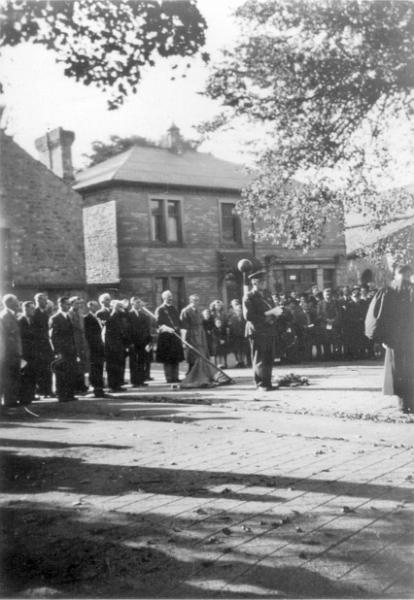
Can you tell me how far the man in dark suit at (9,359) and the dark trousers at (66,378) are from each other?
0.85 meters

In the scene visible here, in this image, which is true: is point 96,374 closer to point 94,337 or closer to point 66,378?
point 94,337

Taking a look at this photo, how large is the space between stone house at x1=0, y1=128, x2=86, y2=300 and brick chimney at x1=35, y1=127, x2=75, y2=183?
4.21m

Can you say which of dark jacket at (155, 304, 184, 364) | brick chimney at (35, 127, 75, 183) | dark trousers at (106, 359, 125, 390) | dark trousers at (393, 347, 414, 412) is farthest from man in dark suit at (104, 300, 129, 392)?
brick chimney at (35, 127, 75, 183)

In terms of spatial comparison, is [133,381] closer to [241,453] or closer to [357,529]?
[241,453]

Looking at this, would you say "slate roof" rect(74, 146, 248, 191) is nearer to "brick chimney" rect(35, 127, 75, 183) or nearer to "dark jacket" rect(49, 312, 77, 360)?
"brick chimney" rect(35, 127, 75, 183)

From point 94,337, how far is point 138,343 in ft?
5.98

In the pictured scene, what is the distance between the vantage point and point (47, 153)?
102 ft

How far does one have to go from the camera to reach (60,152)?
3009 centimetres

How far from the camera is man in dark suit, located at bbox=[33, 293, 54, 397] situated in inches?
506

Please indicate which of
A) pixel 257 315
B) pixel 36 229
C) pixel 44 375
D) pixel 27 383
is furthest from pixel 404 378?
pixel 36 229

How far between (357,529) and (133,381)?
10663mm

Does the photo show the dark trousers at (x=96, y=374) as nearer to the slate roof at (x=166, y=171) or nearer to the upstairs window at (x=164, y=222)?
the slate roof at (x=166, y=171)

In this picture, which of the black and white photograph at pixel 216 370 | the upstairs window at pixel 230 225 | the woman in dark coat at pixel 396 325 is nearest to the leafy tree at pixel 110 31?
the black and white photograph at pixel 216 370

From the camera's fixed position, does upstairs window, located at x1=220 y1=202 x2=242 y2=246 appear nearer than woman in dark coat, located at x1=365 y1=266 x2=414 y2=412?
No
